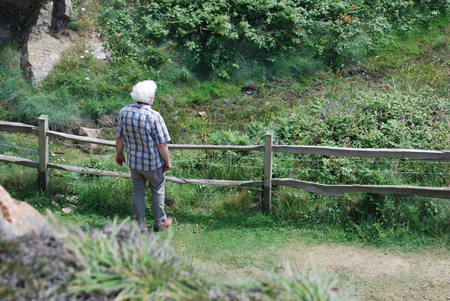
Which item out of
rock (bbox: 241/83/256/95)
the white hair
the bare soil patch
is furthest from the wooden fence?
rock (bbox: 241/83/256/95)

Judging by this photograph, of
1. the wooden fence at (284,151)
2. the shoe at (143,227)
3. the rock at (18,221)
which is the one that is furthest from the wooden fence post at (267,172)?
the rock at (18,221)

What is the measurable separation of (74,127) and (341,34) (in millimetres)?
6492

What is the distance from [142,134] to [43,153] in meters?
2.11

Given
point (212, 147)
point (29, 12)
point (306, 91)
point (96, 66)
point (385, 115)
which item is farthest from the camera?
point (29, 12)

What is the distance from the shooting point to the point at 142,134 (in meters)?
4.76

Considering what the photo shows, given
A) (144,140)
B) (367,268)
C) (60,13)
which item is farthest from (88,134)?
(367,268)

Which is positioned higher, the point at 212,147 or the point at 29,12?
the point at 29,12

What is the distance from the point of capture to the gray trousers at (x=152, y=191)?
5.06 m

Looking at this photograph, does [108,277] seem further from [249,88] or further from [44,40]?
[44,40]

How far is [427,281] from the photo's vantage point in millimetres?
4504

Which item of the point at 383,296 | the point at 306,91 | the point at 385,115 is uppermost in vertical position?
the point at 306,91

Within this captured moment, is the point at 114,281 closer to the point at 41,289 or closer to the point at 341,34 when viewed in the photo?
the point at 41,289

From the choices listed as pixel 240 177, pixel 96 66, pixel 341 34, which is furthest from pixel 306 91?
pixel 96 66

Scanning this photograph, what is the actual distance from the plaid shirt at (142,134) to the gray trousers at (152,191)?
0.16m
